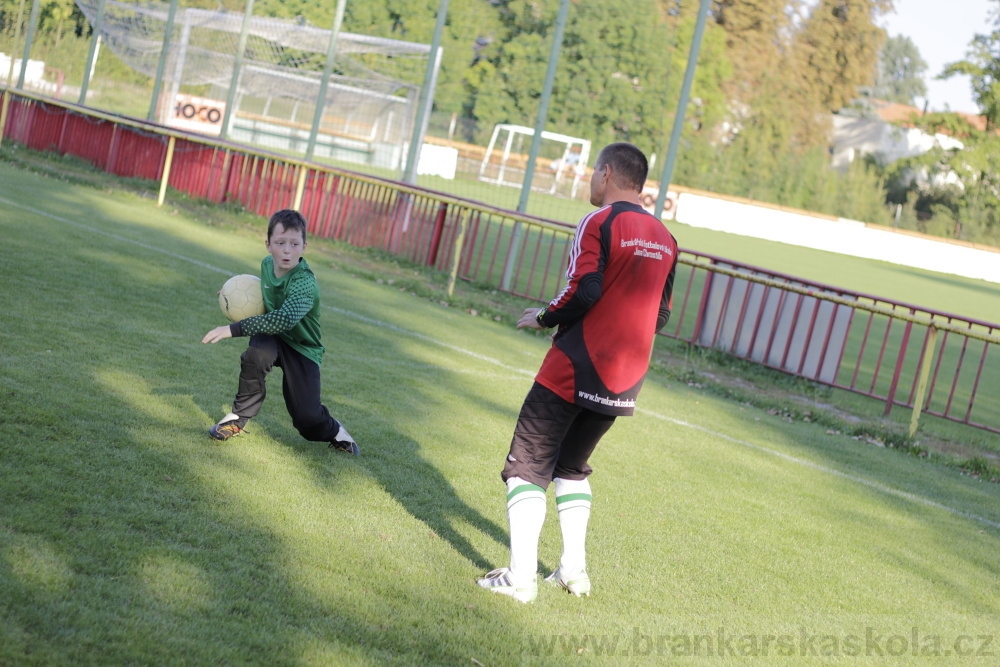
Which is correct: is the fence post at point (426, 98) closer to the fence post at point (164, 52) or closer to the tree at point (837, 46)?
the fence post at point (164, 52)

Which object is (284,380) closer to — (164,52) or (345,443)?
(345,443)

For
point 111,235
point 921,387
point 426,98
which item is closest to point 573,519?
point 921,387

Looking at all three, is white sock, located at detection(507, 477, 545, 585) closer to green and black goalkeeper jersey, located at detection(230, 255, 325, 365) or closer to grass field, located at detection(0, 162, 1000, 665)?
grass field, located at detection(0, 162, 1000, 665)

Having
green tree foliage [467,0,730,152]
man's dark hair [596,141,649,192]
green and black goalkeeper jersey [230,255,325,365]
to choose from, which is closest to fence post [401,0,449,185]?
green tree foliage [467,0,730,152]

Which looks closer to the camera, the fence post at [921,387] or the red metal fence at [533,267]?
the fence post at [921,387]

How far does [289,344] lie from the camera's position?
19.0 ft

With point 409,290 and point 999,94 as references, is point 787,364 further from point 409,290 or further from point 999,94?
point 999,94

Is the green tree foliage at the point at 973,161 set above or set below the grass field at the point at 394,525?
above

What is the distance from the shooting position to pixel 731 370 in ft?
42.7

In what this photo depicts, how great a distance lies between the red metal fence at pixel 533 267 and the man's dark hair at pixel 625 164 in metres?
6.64

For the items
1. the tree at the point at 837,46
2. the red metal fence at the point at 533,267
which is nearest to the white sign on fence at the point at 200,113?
the red metal fence at the point at 533,267

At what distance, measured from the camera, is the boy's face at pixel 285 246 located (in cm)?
550

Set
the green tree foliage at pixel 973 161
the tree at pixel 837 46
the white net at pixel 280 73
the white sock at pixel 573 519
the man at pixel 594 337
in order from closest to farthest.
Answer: the man at pixel 594 337, the white sock at pixel 573 519, the white net at pixel 280 73, the green tree foliage at pixel 973 161, the tree at pixel 837 46

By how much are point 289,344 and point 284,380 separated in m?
0.20
